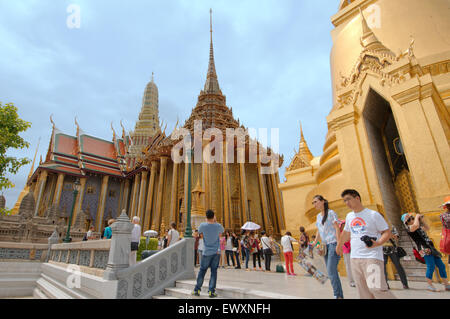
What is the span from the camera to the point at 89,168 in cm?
2725

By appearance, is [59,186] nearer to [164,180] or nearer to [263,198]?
[164,180]

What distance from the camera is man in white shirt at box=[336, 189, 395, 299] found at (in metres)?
2.15

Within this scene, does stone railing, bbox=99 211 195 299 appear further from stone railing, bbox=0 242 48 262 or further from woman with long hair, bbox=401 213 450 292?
stone railing, bbox=0 242 48 262

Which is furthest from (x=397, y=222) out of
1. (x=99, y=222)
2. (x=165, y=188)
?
(x=99, y=222)

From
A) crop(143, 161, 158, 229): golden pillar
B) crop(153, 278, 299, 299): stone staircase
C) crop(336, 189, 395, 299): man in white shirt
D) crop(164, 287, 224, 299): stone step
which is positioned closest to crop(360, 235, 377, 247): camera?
crop(336, 189, 395, 299): man in white shirt

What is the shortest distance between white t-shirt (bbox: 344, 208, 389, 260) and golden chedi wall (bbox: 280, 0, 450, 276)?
153 inches

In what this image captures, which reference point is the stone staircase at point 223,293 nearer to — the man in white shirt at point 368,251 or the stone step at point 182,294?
the stone step at point 182,294

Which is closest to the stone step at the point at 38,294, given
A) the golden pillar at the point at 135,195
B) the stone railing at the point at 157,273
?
the stone railing at the point at 157,273

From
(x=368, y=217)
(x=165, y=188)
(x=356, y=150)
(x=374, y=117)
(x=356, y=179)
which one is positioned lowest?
(x=368, y=217)

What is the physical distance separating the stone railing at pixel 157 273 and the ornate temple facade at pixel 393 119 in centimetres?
439

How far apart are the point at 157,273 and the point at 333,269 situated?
3201mm

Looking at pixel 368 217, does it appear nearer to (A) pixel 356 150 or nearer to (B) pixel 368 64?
(A) pixel 356 150

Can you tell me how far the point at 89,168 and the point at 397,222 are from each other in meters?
28.8

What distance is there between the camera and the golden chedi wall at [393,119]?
5.80 meters
